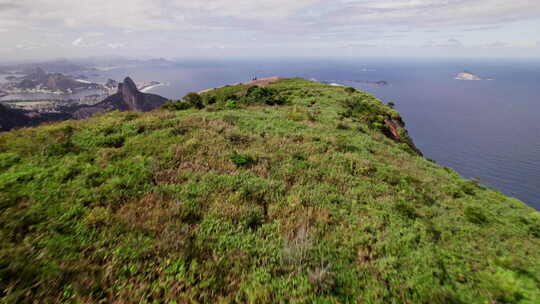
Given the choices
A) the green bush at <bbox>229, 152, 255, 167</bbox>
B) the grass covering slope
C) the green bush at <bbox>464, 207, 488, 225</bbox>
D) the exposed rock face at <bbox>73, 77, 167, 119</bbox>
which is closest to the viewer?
the grass covering slope

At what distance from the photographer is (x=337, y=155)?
10.9m

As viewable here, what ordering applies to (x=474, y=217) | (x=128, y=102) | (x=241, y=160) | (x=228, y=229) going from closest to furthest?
1. (x=228, y=229)
2. (x=241, y=160)
3. (x=474, y=217)
4. (x=128, y=102)

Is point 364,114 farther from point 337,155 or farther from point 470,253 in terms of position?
point 470,253

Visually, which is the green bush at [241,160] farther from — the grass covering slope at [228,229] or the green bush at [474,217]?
the green bush at [474,217]

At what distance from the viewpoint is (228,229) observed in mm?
5254

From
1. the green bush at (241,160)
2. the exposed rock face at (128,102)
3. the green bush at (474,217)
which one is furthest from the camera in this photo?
the exposed rock face at (128,102)

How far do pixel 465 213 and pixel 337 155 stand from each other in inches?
223

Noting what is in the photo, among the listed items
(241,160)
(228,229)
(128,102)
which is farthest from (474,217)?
(128,102)

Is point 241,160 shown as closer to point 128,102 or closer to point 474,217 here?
point 474,217

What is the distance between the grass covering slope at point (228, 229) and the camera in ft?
12.5

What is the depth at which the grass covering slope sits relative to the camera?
3824 mm

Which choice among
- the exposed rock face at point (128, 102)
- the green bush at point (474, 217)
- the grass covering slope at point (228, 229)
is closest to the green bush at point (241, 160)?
the grass covering slope at point (228, 229)

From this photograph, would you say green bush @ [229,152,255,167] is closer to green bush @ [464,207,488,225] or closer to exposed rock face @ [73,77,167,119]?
green bush @ [464,207,488,225]

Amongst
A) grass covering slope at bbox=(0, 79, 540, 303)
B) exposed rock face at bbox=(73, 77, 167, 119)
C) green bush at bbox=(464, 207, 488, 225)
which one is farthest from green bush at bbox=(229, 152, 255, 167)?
exposed rock face at bbox=(73, 77, 167, 119)
